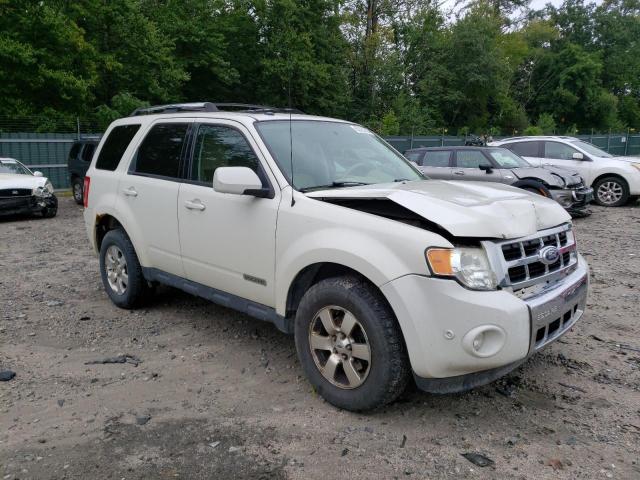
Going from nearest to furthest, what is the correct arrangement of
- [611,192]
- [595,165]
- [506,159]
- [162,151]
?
[162,151] < [506,159] < [595,165] < [611,192]

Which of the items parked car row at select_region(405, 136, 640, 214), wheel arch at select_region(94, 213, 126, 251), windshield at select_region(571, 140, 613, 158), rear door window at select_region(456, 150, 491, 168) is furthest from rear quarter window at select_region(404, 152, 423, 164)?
wheel arch at select_region(94, 213, 126, 251)

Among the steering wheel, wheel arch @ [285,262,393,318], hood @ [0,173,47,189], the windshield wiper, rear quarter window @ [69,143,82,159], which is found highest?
rear quarter window @ [69,143,82,159]

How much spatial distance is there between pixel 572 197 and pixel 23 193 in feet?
36.5

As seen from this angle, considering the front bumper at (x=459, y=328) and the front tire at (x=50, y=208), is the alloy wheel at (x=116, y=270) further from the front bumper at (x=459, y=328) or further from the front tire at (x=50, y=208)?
the front tire at (x=50, y=208)

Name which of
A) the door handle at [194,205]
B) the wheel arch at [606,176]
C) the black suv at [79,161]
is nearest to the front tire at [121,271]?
the door handle at [194,205]

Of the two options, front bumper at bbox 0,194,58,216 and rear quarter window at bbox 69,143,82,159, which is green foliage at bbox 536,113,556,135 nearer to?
rear quarter window at bbox 69,143,82,159

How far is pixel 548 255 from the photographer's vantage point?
339cm

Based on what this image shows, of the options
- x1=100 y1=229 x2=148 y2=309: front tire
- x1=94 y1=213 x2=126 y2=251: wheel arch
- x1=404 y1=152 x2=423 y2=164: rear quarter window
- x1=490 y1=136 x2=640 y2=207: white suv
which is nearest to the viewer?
x1=100 y1=229 x2=148 y2=309: front tire

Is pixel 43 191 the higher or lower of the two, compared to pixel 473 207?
lower

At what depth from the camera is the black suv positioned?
48.3 ft

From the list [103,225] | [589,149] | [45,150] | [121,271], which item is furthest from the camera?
[45,150]

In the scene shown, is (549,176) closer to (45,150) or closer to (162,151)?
(162,151)

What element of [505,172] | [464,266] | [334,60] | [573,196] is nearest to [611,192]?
[573,196]

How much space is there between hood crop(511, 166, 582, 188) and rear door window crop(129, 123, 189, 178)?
806cm
